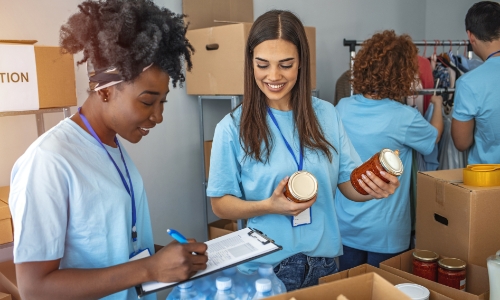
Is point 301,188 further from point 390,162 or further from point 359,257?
point 359,257

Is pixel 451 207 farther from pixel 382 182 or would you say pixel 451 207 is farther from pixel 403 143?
pixel 403 143

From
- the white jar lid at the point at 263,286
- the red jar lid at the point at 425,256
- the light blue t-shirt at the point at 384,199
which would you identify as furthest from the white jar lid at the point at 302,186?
the light blue t-shirt at the point at 384,199

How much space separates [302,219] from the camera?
1326mm

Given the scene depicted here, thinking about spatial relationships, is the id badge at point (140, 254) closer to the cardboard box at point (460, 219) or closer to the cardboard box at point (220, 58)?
the cardboard box at point (460, 219)

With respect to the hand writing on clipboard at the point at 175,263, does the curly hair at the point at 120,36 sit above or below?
above

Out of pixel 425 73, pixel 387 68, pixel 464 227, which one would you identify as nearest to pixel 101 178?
pixel 464 227

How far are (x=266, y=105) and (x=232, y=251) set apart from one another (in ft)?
1.79

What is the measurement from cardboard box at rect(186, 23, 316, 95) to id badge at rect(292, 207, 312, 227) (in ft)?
3.73

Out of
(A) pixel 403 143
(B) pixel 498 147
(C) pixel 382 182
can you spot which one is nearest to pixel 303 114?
(C) pixel 382 182

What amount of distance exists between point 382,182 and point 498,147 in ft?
4.41

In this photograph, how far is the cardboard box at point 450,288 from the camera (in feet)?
3.50

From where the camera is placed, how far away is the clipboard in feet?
2.91

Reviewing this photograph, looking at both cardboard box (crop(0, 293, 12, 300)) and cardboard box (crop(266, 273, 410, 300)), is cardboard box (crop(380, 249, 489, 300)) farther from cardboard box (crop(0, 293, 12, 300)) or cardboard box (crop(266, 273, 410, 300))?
cardboard box (crop(0, 293, 12, 300))

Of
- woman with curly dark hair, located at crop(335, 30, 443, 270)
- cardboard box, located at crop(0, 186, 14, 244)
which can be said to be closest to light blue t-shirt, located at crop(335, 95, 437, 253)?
woman with curly dark hair, located at crop(335, 30, 443, 270)
